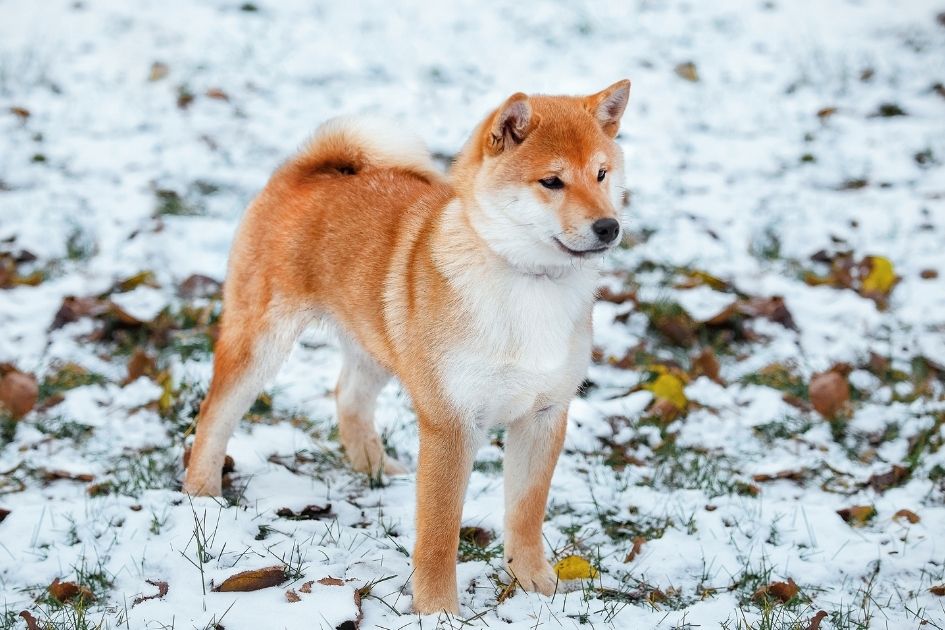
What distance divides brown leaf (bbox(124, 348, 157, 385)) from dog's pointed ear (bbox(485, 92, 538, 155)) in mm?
2718

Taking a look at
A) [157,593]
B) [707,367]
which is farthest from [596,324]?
[157,593]

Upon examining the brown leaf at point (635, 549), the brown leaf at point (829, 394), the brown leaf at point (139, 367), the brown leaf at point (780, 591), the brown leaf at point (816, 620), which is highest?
the brown leaf at point (816, 620)

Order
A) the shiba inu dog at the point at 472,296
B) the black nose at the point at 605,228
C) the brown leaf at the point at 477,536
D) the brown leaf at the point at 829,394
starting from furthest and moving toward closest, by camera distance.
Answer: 1. the brown leaf at the point at 829,394
2. the brown leaf at the point at 477,536
3. the shiba inu dog at the point at 472,296
4. the black nose at the point at 605,228

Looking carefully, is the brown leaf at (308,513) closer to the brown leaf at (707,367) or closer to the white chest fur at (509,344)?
the white chest fur at (509,344)

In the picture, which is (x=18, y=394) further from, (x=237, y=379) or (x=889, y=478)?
(x=889, y=478)

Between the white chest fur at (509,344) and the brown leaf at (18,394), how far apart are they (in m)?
2.50

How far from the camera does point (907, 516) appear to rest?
382 cm

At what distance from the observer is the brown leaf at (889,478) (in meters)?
4.16

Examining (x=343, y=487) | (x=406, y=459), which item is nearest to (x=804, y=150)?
(x=406, y=459)

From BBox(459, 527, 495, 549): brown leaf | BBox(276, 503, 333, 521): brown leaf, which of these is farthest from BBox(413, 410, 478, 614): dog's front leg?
BBox(276, 503, 333, 521): brown leaf

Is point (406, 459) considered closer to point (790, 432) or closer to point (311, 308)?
point (311, 308)

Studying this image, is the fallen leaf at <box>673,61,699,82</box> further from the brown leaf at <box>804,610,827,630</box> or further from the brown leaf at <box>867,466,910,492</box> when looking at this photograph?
the brown leaf at <box>804,610,827,630</box>

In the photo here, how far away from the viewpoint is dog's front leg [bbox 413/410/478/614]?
316cm

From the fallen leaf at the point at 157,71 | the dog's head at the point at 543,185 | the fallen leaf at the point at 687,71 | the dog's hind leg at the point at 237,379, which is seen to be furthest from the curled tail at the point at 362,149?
the fallen leaf at the point at 687,71
